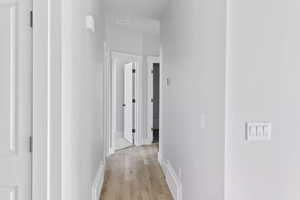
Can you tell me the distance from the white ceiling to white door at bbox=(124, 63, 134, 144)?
182 centimetres

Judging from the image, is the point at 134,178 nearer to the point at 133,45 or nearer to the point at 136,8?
the point at 136,8

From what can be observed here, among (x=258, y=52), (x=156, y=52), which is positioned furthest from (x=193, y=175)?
(x=156, y=52)

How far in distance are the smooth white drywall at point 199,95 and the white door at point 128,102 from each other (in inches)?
118

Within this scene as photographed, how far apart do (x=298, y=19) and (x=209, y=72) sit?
2.16ft

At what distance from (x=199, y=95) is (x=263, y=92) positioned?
2.10ft

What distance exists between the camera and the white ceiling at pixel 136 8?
4029mm

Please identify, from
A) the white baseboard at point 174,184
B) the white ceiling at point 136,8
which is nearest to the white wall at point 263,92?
the white baseboard at point 174,184

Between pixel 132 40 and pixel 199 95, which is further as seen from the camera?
pixel 132 40
